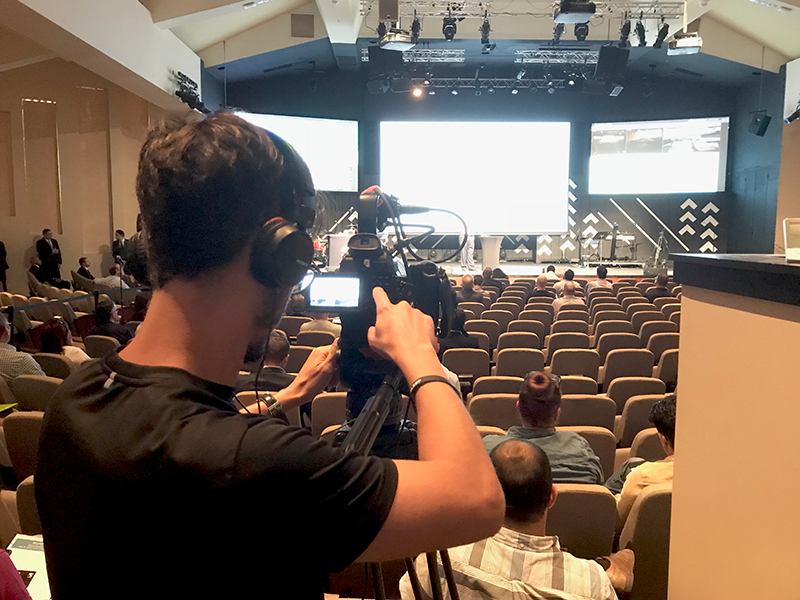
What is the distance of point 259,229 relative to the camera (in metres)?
0.82

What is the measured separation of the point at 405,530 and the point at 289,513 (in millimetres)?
140

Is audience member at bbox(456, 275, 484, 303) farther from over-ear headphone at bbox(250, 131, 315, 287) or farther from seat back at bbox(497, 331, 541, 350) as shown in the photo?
over-ear headphone at bbox(250, 131, 315, 287)

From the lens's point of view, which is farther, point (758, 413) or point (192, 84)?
point (192, 84)

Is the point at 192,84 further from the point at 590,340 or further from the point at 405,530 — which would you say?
the point at 405,530

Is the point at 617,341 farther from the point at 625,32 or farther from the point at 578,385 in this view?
the point at 625,32

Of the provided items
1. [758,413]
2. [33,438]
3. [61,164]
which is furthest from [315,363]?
[61,164]

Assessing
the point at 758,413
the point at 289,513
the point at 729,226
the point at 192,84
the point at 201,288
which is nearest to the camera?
the point at 289,513

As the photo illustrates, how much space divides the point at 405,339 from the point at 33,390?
3.55m

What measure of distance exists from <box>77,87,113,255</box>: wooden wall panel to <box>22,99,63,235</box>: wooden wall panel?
1.56 ft

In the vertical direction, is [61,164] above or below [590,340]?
above

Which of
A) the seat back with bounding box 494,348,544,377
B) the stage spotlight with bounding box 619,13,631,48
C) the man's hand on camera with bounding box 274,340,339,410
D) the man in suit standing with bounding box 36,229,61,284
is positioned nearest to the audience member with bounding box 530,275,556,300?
the seat back with bounding box 494,348,544,377

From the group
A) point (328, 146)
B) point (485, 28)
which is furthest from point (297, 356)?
point (328, 146)

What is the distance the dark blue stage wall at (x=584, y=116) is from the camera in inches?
573

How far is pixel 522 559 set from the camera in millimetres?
1590
